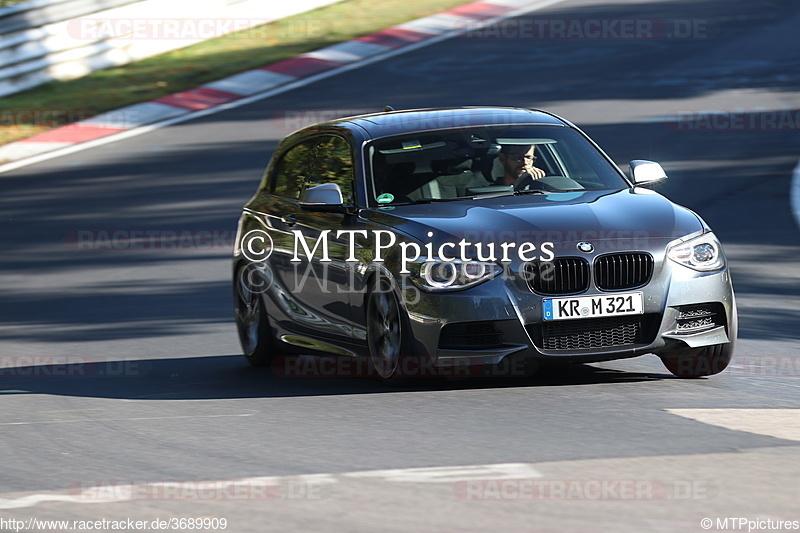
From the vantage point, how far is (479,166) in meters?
9.43

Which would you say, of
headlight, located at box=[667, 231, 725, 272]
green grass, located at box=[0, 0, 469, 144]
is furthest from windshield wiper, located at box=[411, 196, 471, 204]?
green grass, located at box=[0, 0, 469, 144]

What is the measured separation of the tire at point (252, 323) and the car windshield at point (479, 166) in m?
1.66

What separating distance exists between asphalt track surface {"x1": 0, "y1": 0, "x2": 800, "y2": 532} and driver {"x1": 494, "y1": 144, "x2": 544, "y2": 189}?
1.17 meters

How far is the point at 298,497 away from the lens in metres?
6.07

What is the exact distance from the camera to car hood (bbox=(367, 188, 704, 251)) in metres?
8.36

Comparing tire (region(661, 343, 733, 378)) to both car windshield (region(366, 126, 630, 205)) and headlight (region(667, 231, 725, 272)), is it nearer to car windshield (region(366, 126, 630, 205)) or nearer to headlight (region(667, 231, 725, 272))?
headlight (region(667, 231, 725, 272))

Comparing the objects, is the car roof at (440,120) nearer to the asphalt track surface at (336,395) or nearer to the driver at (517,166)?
the driver at (517,166)

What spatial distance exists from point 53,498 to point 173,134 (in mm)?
14980

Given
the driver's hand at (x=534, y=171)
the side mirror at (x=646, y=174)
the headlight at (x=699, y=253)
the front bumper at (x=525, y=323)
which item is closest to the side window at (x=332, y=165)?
the driver's hand at (x=534, y=171)

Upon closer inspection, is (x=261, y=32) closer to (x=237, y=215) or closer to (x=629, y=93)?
(x=629, y=93)

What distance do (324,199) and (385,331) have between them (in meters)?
1.01

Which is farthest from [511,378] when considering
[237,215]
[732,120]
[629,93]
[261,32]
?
[261,32]

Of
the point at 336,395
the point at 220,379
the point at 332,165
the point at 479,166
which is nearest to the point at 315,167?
the point at 332,165

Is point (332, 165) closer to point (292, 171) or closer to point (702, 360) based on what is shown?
point (292, 171)
